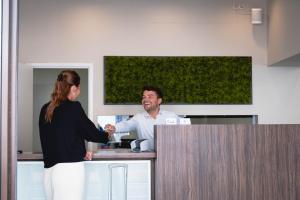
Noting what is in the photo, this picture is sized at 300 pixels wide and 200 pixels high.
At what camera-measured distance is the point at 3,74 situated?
148 centimetres

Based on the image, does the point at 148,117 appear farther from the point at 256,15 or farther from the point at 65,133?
the point at 256,15

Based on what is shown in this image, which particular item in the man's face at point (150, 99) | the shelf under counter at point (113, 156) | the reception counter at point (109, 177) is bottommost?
the reception counter at point (109, 177)

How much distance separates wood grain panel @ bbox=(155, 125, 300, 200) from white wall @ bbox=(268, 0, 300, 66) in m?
1.89

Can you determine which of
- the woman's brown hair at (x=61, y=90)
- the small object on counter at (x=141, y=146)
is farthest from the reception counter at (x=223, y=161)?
the woman's brown hair at (x=61, y=90)

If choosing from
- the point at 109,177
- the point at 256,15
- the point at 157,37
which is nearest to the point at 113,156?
the point at 109,177

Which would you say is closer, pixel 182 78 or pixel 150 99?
pixel 150 99

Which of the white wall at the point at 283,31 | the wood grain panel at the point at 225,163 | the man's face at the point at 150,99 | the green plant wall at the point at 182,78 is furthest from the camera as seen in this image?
the green plant wall at the point at 182,78

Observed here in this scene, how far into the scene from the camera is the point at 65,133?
3.23m

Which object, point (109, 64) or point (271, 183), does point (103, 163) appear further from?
point (109, 64)

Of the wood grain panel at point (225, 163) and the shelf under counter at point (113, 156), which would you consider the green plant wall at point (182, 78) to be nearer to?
the shelf under counter at point (113, 156)

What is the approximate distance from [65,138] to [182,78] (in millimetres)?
3226

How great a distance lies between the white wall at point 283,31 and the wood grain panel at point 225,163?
1.89 m

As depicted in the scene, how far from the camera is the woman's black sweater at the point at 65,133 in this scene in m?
3.23

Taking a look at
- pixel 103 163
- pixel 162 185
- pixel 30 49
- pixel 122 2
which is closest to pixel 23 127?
pixel 30 49
